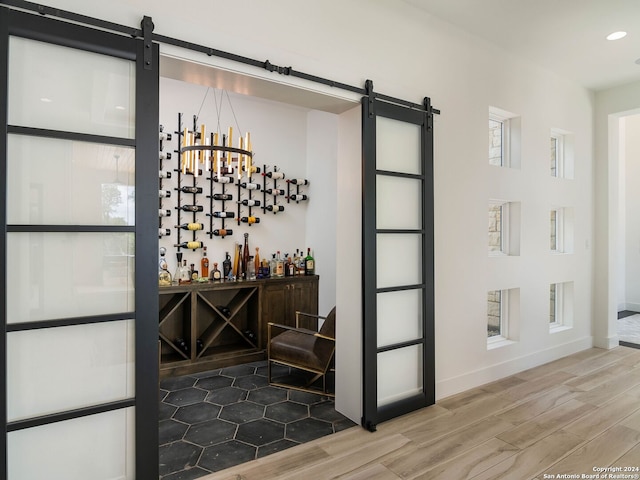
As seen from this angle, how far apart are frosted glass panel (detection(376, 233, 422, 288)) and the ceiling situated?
1869 millimetres

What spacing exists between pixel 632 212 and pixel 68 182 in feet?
29.1

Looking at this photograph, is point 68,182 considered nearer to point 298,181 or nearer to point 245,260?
point 245,260

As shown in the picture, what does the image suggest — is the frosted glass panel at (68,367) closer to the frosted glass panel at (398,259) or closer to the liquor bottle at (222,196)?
the frosted glass panel at (398,259)

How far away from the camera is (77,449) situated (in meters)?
1.89

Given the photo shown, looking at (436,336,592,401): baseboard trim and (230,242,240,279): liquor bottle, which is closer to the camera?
(436,336,592,401): baseboard trim

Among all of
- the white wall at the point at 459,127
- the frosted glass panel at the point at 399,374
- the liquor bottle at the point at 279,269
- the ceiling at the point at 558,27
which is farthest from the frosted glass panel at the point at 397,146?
the liquor bottle at the point at 279,269

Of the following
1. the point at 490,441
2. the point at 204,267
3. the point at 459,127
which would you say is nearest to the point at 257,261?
the point at 204,267

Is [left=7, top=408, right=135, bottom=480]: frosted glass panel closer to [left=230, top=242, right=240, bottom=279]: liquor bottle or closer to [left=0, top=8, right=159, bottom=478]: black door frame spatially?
[left=0, top=8, right=159, bottom=478]: black door frame

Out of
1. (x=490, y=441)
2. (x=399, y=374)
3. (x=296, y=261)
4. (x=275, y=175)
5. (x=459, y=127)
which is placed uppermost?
(x=459, y=127)

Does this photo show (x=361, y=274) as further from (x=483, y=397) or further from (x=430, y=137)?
(x=483, y=397)

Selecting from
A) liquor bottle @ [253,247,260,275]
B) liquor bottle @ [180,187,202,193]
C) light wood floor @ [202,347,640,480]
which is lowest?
light wood floor @ [202,347,640,480]

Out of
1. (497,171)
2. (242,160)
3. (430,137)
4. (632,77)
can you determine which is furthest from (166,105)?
(632,77)

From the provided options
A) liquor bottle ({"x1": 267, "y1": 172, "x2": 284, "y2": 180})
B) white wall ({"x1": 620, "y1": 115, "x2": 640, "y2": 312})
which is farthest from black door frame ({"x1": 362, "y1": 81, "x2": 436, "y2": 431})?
white wall ({"x1": 620, "y1": 115, "x2": 640, "y2": 312})

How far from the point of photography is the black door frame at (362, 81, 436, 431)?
111 inches
